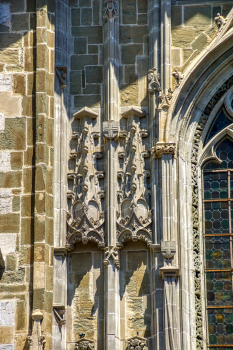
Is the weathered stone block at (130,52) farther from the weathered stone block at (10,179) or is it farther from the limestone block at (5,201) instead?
the limestone block at (5,201)

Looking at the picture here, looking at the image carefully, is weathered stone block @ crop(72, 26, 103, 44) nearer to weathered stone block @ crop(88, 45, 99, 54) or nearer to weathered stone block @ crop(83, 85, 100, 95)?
weathered stone block @ crop(88, 45, 99, 54)

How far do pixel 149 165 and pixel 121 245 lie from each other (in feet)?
5.58

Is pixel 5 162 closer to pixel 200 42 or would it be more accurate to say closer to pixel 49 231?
pixel 49 231

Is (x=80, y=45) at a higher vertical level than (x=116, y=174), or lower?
higher

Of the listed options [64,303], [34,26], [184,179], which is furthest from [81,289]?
[34,26]

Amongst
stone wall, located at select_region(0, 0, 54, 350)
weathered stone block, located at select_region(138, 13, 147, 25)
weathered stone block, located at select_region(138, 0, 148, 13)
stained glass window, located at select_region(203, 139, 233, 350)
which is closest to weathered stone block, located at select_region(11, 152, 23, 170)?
stone wall, located at select_region(0, 0, 54, 350)

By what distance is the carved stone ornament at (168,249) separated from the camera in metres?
18.1

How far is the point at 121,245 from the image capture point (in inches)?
Answer: 726

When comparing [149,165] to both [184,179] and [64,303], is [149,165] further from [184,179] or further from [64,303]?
[64,303]

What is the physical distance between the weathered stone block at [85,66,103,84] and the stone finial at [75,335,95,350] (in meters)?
5.13

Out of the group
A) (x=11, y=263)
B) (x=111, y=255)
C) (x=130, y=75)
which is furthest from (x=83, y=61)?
(x=11, y=263)

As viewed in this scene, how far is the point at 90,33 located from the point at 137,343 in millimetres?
6377

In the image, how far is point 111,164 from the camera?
62.1ft

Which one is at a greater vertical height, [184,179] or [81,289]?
[184,179]
